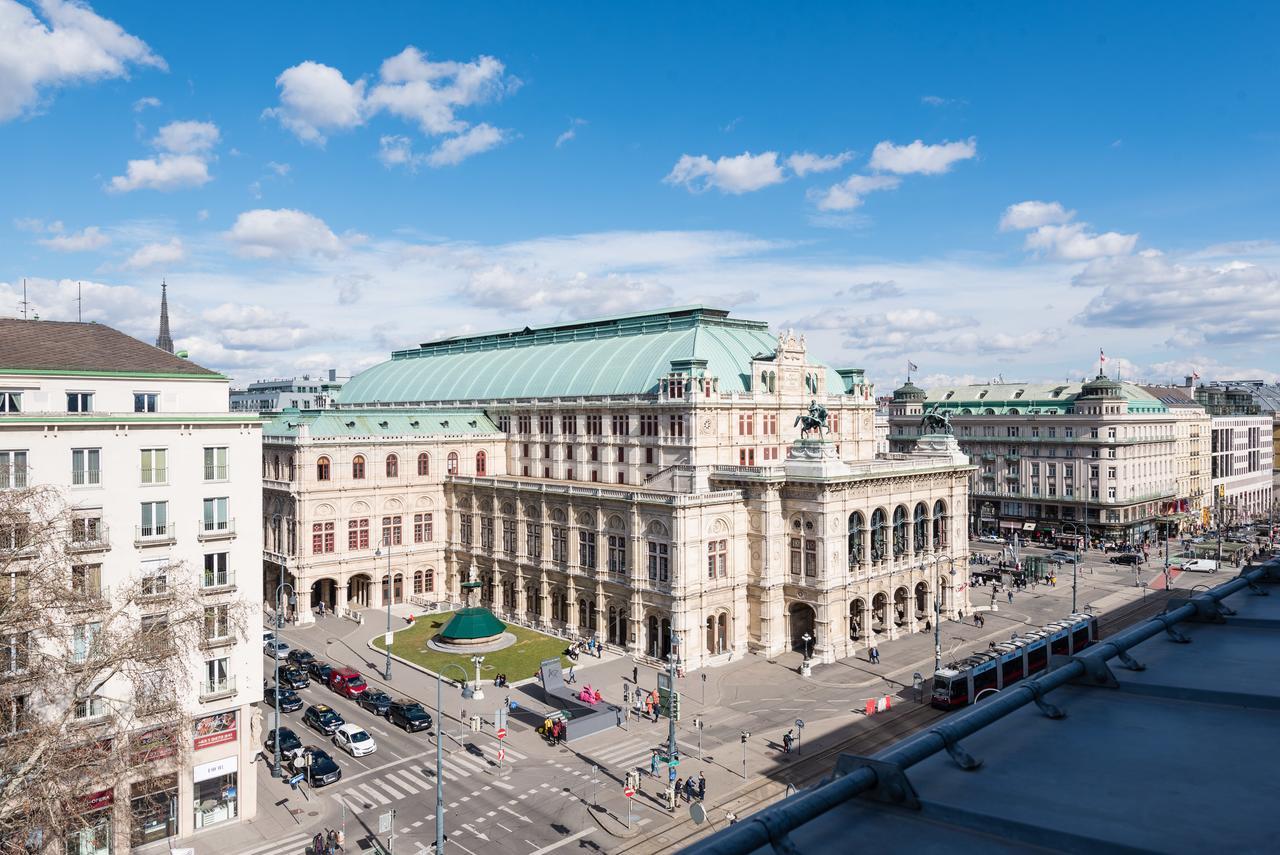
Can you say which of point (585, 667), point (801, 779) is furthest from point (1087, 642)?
point (585, 667)

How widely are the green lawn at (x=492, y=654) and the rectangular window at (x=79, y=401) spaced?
35.3 metres

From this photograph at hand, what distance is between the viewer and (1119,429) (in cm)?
13162

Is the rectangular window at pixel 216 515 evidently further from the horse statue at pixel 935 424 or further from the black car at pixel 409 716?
the horse statue at pixel 935 424

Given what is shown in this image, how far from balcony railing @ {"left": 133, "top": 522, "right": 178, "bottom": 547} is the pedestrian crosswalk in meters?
17.5

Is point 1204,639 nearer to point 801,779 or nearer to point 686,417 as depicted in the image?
point 801,779

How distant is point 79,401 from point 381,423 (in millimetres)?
54488

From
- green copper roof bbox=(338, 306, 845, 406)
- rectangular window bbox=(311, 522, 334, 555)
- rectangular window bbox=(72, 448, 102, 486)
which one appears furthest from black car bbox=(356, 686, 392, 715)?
green copper roof bbox=(338, 306, 845, 406)

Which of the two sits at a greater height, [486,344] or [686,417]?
[486,344]

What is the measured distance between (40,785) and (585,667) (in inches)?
2064

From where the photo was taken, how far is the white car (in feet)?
183

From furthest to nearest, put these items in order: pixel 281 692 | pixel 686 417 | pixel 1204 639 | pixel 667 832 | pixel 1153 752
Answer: pixel 686 417 < pixel 281 692 < pixel 667 832 < pixel 1204 639 < pixel 1153 752

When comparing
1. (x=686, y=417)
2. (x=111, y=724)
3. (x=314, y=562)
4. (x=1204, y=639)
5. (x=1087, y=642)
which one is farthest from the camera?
(x=314, y=562)

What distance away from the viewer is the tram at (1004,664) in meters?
62.9

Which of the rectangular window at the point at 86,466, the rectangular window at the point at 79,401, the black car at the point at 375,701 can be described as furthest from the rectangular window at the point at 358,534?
the rectangular window at the point at 86,466
